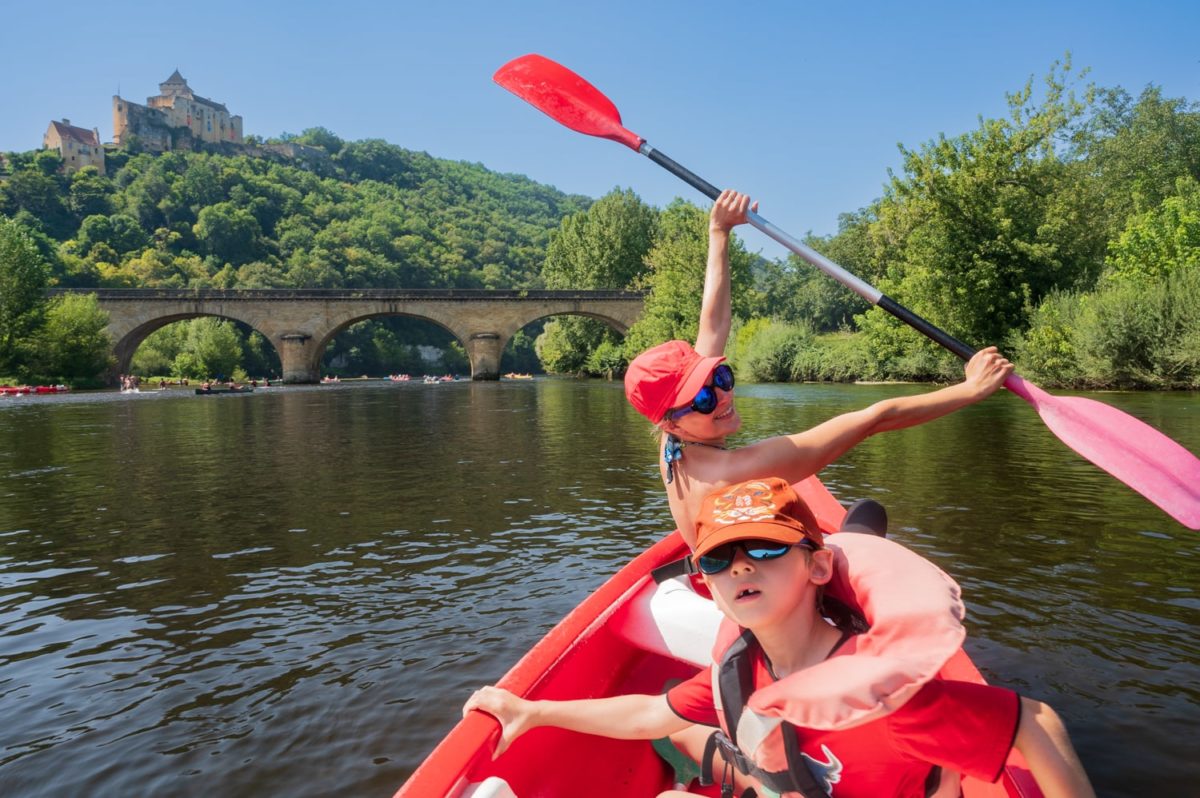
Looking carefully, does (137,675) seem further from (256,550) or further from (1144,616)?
(1144,616)

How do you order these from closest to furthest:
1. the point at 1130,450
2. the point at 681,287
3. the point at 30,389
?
the point at 1130,450 < the point at 30,389 < the point at 681,287

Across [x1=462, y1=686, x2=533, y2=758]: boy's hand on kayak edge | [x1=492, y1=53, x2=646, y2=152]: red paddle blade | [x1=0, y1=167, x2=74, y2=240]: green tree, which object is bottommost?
[x1=462, y1=686, x2=533, y2=758]: boy's hand on kayak edge

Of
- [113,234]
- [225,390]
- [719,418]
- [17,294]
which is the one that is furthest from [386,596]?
[113,234]

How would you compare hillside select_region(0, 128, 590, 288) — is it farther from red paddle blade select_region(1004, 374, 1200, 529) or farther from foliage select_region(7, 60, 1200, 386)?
red paddle blade select_region(1004, 374, 1200, 529)

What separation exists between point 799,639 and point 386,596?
184 inches

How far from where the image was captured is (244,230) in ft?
325

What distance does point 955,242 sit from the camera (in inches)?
1163

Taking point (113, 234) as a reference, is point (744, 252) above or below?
below

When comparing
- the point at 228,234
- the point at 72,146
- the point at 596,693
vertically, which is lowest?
the point at 596,693

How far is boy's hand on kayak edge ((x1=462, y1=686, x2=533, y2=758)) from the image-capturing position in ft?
7.14

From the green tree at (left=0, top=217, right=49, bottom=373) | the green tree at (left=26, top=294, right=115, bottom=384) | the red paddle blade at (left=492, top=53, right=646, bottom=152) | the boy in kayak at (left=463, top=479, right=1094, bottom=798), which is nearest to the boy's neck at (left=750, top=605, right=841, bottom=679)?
the boy in kayak at (left=463, top=479, right=1094, bottom=798)

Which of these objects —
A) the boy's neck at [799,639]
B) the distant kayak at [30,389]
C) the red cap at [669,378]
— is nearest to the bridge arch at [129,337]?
the distant kayak at [30,389]

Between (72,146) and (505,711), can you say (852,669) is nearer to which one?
(505,711)

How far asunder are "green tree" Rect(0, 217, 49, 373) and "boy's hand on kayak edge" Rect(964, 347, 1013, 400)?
5016 cm
